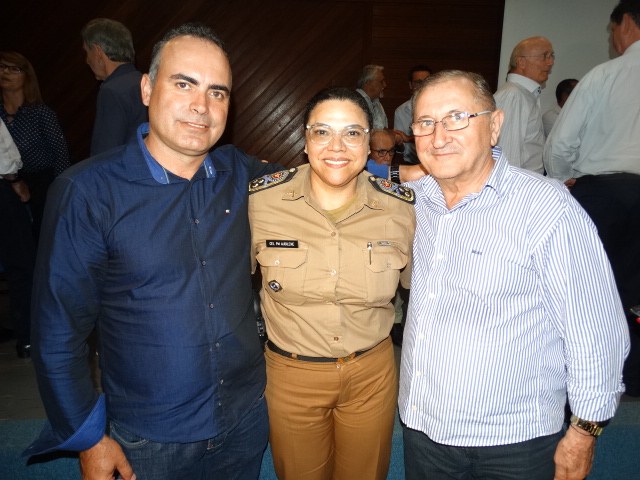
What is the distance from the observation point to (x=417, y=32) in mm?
5445

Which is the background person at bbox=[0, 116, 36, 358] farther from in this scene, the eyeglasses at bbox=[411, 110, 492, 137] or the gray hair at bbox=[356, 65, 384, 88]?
the gray hair at bbox=[356, 65, 384, 88]

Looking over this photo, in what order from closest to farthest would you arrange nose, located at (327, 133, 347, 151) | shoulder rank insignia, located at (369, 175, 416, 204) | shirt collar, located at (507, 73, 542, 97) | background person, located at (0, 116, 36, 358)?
nose, located at (327, 133, 347, 151)
shoulder rank insignia, located at (369, 175, 416, 204)
background person, located at (0, 116, 36, 358)
shirt collar, located at (507, 73, 542, 97)

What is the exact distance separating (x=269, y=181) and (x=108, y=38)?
70.8 inches

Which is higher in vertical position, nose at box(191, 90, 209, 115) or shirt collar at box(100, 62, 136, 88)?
shirt collar at box(100, 62, 136, 88)

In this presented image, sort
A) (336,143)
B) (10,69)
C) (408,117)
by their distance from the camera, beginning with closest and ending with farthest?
(336,143) → (10,69) → (408,117)

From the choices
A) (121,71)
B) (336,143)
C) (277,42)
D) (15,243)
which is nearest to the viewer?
(336,143)

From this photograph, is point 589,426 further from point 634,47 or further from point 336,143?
point 634,47

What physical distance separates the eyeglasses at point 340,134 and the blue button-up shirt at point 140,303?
39 centimetres

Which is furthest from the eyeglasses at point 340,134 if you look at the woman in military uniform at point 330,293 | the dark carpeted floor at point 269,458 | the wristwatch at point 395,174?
the dark carpeted floor at point 269,458

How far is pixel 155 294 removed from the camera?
1.27 m

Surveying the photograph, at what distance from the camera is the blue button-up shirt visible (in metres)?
1.18

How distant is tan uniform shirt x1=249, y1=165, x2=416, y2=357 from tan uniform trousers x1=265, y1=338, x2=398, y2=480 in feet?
0.25

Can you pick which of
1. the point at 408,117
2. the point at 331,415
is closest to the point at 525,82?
the point at 408,117

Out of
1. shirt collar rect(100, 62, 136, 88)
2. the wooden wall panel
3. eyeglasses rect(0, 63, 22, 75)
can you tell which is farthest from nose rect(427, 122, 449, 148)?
the wooden wall panel
